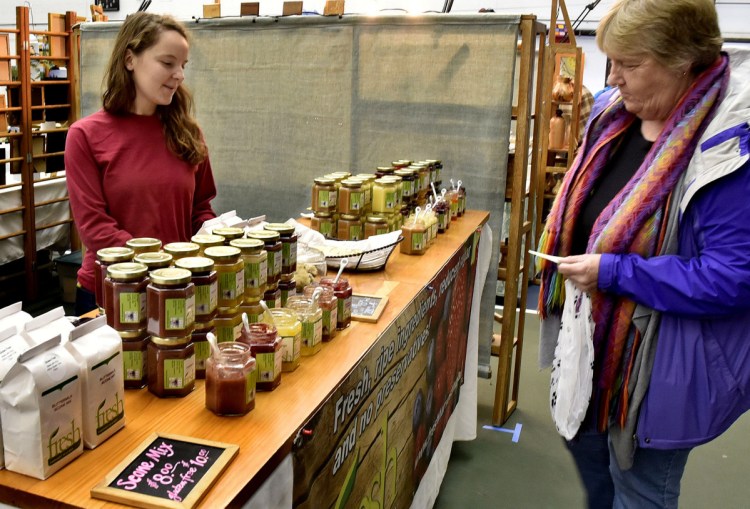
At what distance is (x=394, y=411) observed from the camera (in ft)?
6.73

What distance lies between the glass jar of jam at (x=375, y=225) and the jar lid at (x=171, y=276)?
138 cm

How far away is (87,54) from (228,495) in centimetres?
407

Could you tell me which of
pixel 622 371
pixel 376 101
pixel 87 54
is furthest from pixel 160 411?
pixel 87 54

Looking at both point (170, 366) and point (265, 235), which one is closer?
point (170, 366)

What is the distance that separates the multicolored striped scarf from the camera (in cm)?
177

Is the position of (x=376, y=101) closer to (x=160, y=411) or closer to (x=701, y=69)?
(x=701, y=69)

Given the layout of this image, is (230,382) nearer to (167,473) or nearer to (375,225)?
(167,473)

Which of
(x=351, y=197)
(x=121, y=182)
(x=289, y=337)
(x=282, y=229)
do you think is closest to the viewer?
(x=289, y=337)

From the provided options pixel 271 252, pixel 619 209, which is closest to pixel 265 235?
pixel 271 252

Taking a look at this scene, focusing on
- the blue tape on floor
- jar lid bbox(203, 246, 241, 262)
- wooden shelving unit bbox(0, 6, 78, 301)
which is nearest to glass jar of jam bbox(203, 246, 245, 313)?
jar lid bbox(203, 246, 241, 262)

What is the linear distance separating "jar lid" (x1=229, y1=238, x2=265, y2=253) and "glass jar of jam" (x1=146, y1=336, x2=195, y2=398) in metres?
0.27

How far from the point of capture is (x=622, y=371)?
192cm

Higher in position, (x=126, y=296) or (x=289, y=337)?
(x=126, y=296)

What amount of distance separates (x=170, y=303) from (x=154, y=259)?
0.50ft
